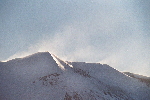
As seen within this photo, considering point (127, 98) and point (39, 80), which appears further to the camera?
point (127, 98)

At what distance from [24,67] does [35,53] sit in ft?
18.8

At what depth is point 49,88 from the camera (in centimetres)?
1958

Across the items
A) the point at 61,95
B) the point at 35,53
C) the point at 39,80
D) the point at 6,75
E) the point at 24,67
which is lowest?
the point at 61,95

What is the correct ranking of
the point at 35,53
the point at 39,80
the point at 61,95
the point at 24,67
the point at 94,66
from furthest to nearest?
the point at 94,66 < the point at 35,53 < the point at 24,67 < the point at 39,80 < the point at 61,95

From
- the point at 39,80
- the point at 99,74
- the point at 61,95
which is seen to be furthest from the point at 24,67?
the point at 99,74

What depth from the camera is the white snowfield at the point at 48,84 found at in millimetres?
18391

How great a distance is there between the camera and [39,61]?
26.6 metres

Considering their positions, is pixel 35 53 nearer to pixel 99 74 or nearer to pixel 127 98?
pixel 99 74

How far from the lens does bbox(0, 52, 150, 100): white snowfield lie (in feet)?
60.3

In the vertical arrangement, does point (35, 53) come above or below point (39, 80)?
above

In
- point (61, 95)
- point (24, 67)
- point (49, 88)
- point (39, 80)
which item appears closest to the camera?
point (61, 95)

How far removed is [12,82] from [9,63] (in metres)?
6.57

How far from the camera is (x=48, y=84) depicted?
2047cm

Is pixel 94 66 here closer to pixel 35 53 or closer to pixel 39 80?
pixel 35 53
